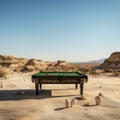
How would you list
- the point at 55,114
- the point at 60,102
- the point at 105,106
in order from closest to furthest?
the point at 55,114, the point at 105,106, the point at 60,102

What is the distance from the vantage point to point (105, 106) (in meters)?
13.5

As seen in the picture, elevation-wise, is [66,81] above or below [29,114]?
above

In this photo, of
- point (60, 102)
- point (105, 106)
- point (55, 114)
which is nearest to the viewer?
point (55, 114)

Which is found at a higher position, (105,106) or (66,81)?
(66,81)

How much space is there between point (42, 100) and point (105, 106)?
3.97m

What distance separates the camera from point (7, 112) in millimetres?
12023

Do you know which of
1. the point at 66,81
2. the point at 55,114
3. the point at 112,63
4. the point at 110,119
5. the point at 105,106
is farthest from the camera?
the point at 112,63

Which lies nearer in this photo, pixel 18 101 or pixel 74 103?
pixel 74 103

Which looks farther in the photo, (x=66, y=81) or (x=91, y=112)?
(x=66, y=81)

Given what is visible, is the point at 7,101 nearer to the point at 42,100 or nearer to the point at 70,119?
the point at 42,100

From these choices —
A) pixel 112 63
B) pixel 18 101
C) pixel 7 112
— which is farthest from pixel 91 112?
pixel 112 63

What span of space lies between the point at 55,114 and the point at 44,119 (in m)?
0.97

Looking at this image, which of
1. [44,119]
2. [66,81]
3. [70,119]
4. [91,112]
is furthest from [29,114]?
[66,81]

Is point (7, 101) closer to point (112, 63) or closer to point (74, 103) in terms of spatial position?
point (74, 103)
